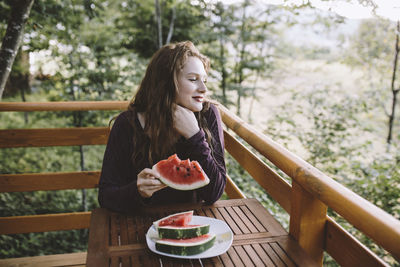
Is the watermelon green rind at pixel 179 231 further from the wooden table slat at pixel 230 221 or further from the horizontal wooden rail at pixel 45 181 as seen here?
the horizontal wooden rail at pixel 45 181

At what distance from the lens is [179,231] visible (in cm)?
136

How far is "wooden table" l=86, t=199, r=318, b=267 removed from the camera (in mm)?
1325

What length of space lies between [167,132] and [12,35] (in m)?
2.01

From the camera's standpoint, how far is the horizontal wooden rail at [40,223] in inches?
121

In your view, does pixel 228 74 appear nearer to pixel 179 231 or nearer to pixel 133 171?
Answer: pixel 133 171

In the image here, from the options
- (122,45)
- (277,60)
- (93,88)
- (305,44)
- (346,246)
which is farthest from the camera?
(305,44)

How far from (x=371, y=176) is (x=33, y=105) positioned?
141 inches

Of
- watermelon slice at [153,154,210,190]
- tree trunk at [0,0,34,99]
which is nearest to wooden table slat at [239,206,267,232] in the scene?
watermelon slice at [153,154,210,190]

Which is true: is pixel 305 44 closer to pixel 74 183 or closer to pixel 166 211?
pixel 74 183

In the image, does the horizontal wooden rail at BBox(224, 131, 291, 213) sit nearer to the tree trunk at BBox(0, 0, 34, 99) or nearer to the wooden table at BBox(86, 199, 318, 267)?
the wooden table at BBox(86, 199, 318, 267)

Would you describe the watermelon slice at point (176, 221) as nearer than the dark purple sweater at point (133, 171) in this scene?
Yes

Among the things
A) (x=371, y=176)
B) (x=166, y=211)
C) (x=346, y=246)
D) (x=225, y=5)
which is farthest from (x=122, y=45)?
(x=346, y=246)

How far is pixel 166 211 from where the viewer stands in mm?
1748

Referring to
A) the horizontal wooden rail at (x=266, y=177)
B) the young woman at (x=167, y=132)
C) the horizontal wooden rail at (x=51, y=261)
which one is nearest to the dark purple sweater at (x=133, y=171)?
the young woman at (x=167, y=132)
